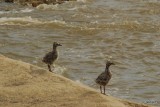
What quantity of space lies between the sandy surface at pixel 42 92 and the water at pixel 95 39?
6.43 meters

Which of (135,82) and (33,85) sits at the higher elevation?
(33,85)

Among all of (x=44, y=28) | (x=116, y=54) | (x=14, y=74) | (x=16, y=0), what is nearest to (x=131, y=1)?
(x=16, y=0)

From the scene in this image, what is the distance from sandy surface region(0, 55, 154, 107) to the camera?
32.3ft

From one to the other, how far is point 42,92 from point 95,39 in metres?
16.6

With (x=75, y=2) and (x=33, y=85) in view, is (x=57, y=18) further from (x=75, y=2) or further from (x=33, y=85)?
(x=33, y=85)

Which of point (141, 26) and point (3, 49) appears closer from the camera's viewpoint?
point (3, 49)

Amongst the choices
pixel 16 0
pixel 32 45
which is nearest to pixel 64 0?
pixel 16 0

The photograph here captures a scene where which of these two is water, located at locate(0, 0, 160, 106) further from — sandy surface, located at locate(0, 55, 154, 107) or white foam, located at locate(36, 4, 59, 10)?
sandy surface, located at locate(0, 55, 154, 107)

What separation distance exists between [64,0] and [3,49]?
16706mm

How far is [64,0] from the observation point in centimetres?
3956

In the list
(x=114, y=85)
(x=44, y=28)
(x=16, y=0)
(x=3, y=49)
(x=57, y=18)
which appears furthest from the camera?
(x=16, y=0)

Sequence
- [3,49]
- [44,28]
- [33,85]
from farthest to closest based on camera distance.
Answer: [44,28]
[3,49]
[33,85]

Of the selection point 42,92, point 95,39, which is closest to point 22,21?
point 95,39

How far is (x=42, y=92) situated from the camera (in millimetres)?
10219
